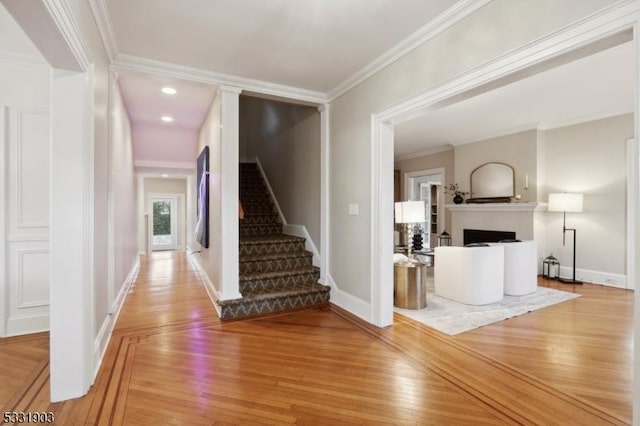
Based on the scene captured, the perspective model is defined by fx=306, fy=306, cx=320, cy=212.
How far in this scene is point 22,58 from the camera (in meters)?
2.90

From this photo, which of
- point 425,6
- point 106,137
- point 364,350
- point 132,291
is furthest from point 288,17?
point 132,291

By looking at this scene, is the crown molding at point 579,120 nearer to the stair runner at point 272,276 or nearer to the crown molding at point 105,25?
the stair runner at point 272,276

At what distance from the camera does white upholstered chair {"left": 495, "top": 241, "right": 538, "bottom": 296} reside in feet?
13.8

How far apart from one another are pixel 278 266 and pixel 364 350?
1.91 m

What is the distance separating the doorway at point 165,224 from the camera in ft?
35.2

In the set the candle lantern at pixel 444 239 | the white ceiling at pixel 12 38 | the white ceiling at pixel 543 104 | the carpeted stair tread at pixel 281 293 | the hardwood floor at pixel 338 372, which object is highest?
the white ceiling at pixel 543 104

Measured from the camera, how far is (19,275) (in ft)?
9.52

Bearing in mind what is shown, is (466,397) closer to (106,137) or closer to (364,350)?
(364,350)

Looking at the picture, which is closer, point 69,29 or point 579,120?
point 69,29

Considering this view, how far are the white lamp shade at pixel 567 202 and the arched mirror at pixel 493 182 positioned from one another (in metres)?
0.76

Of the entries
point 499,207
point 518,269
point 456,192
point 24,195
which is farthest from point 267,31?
point 456,192

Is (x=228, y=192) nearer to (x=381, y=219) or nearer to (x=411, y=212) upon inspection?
(x=381, y=219)

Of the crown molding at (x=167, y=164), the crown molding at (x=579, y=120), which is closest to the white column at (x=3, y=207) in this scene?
the crown molding at (x=167, y=164)

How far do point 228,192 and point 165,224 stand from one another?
8.76 meters
